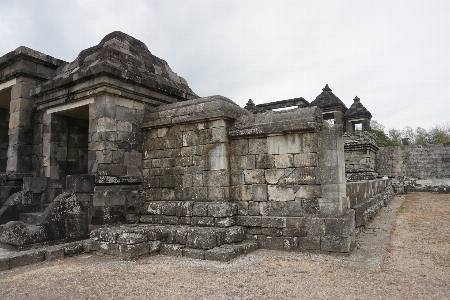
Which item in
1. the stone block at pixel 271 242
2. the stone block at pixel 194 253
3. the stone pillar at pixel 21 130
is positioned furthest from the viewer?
the stone pillar at pixel 21 130

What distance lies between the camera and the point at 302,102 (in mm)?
16672

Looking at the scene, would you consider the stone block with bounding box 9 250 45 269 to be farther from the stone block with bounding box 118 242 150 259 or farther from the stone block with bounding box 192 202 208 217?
the stone block with bounding box 192 202 208 217

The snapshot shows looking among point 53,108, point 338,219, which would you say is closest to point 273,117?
point 338,219

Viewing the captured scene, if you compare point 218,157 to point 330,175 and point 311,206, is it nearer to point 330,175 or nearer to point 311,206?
point 311,206

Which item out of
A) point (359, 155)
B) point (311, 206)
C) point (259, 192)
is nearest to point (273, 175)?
point (259, 192)

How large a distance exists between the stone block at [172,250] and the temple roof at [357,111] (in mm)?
14513

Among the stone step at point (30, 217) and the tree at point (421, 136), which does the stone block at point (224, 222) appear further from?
A: the tree at point (421, 136)

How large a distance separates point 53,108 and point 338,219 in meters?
6.48

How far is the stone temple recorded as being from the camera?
17.6ft

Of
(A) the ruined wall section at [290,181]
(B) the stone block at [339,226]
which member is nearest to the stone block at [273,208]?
(A) the ruined wall section at [290,181]

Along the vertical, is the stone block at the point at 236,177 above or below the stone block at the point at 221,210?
above

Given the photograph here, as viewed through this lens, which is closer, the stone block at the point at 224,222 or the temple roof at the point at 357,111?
the stone block at the point at 224,222

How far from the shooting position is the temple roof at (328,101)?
52.1ft

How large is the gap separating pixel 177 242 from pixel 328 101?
12719 millimetres
